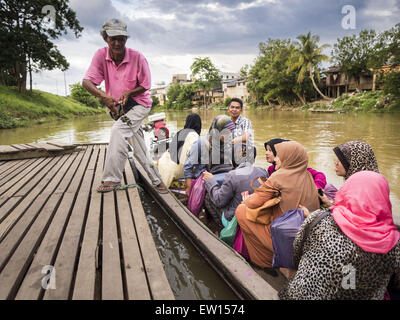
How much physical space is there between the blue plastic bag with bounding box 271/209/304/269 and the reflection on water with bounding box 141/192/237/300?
41cm

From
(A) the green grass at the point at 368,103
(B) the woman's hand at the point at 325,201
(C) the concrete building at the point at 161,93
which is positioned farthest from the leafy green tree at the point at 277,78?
(C) the concrete building at the point at 161,93

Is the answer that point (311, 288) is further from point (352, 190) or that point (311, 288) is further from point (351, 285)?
point (352, 190)

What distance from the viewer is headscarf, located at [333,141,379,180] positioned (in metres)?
1.90

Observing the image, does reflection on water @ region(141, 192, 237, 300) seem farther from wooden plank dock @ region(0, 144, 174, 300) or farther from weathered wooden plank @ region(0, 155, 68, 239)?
weathered wooden plank @ region(0, 155, 68, 239)

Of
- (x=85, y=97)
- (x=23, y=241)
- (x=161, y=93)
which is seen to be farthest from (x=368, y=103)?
(x=161, y=93)

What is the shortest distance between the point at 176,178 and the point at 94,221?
5.36ft

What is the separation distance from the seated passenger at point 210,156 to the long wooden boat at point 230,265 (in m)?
0.60

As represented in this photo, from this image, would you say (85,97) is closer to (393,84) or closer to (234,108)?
(393,84)

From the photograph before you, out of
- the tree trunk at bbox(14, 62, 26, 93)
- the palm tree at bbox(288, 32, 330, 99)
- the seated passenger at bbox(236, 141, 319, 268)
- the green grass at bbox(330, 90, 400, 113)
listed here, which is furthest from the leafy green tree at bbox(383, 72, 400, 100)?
the tree trunk at bbox(14, 62, 26, 93)

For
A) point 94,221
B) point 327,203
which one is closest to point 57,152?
point 94,221

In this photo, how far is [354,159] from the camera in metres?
1.94

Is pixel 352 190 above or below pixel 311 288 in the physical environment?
above

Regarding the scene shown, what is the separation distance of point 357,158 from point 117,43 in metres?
2.54

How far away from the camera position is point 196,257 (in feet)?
6.83
